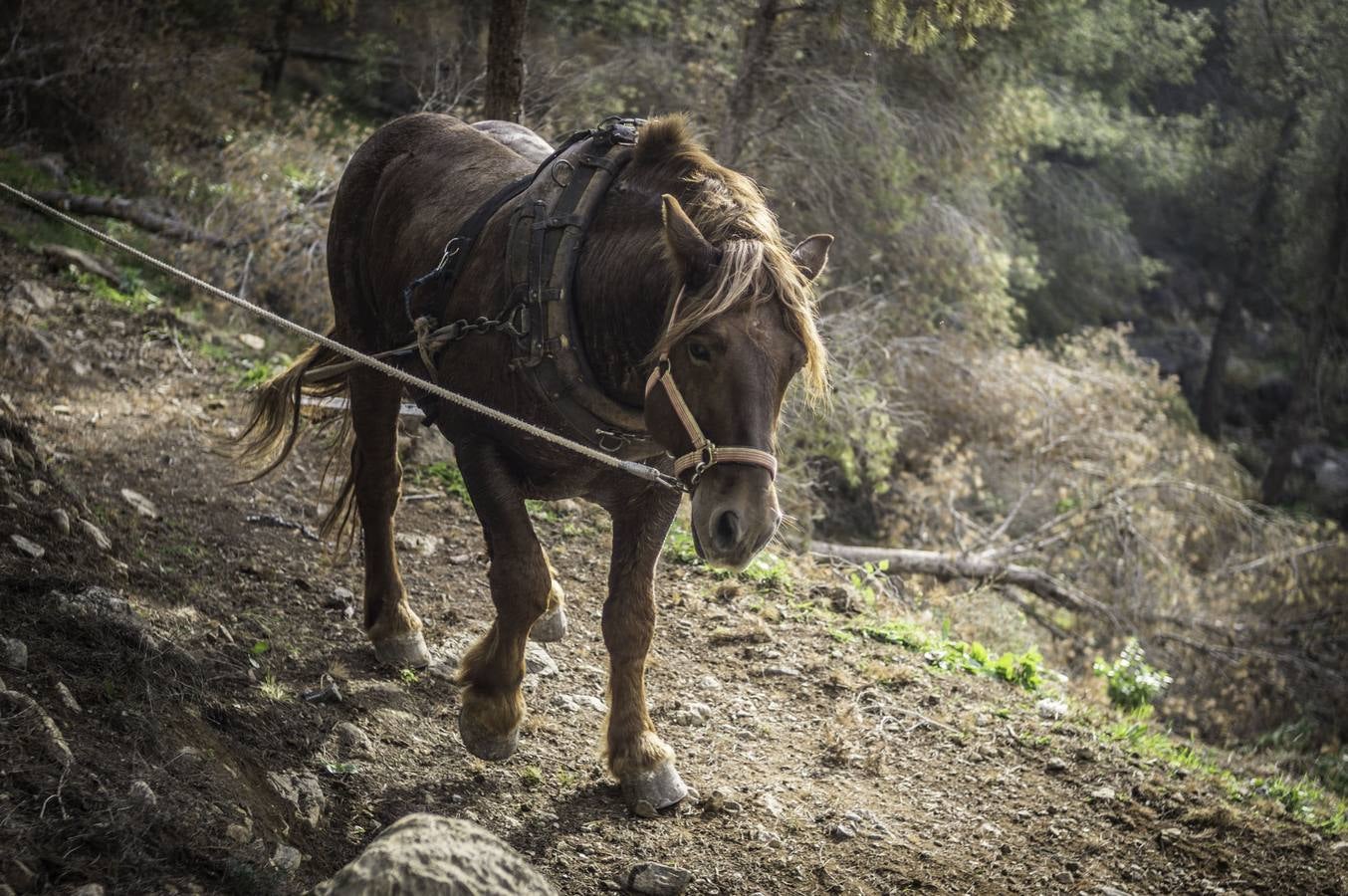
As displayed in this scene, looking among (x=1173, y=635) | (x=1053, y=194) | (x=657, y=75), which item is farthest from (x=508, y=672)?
(x=1053, y=194)

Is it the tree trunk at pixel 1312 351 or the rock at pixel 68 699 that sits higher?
the tree trunk at pixel 1312 351

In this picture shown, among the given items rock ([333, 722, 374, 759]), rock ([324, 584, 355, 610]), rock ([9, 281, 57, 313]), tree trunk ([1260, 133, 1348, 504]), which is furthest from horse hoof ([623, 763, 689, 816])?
tree trunk ([1260, 133, 1348, 504])

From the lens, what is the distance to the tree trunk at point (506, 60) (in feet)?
21.2

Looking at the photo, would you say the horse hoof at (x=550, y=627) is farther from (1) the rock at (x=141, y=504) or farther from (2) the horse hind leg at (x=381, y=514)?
(1) the rock at (x=141, y=504)

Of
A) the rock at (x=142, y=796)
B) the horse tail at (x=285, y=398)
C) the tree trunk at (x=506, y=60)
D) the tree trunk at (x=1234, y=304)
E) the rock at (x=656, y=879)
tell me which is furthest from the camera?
the tree trunk at (x=1234, y=304)

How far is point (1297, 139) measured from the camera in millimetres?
19469

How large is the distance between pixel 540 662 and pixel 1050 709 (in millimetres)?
2519

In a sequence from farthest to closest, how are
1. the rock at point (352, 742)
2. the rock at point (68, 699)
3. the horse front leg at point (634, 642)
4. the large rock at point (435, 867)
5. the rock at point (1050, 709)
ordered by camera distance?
1. the rock at point (1050, 709)
2. the horse front leg at point (634, 642)
3. the rock at point (352, 742)
4. the rock at point (68, 699)
5. the large rock at point (435, 867)

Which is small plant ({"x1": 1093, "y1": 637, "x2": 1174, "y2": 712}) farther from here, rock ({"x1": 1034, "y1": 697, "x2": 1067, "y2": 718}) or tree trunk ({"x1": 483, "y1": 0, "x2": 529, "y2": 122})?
tree trunk ({"x1": 483, "y1": 0, "x2": 529, "y2": 122})

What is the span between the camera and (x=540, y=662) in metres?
4.55

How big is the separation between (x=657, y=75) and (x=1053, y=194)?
9.82 metres

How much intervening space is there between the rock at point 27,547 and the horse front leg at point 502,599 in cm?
157

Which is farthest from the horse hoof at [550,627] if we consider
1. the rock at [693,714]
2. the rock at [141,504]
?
the rock at [141,504]

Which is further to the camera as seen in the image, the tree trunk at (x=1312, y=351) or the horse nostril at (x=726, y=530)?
the tree trunk at (x=1312, y=351)
